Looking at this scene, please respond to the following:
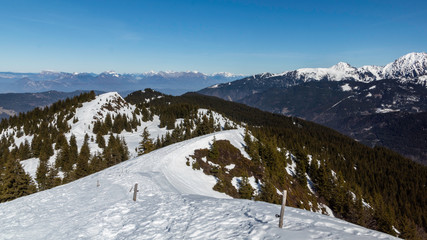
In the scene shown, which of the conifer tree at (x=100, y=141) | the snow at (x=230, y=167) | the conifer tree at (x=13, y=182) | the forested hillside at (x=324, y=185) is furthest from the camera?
the conifer tree at (x=100, y=141)

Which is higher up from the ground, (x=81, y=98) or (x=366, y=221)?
(x=81, y=98)

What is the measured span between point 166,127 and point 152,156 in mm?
65471

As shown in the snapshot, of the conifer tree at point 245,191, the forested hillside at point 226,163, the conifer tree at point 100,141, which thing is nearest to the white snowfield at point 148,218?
the conifer tree at point 245,191

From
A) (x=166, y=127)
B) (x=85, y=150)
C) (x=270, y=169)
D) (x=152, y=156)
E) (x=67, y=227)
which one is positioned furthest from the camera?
(x=166, y=127)

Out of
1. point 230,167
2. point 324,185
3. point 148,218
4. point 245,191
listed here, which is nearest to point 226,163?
point 230,167

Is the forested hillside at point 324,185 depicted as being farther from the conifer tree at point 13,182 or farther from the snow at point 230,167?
the conifer tree at point 13,182

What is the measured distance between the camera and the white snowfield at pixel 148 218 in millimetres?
11547

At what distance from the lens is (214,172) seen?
4300 centimetres

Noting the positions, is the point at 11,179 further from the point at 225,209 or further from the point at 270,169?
the point at 270,169

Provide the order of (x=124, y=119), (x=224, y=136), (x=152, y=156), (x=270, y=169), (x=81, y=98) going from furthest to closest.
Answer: (x=81, y=98), (x=124, y=119), (x=224, y=136), (x=270, y=169), (x=152, y=156)

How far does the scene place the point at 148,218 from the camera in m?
15.2

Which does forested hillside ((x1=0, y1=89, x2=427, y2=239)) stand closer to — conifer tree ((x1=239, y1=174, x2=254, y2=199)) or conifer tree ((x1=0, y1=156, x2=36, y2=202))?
conifer tree ((x1=239, y1=174, x2=254, y2=199))

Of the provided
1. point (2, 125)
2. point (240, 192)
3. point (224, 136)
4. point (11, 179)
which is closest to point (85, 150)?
point (11, 179)

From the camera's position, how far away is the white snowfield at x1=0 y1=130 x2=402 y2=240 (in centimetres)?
1155
